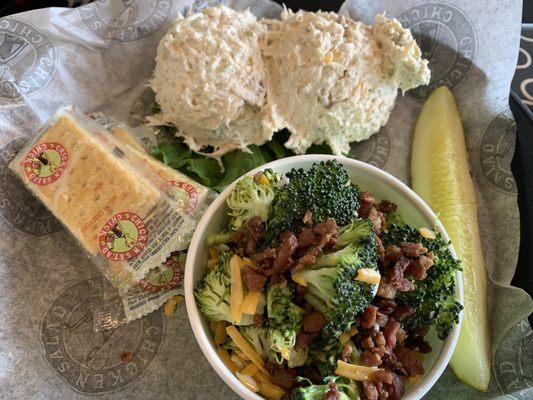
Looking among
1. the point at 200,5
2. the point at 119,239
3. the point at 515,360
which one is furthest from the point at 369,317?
the point at 200,5

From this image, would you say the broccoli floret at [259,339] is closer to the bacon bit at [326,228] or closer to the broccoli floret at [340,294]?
the broccoli floret at [340,294]

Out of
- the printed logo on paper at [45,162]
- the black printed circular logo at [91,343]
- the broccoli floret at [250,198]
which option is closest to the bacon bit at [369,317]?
the broccoli floret at [250,198]

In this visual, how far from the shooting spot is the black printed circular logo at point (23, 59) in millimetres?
1651

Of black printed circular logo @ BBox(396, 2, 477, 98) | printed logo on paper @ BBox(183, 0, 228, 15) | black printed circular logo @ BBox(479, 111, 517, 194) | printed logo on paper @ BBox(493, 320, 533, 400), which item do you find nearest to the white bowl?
printed logo on paper @ BBox(493, 320, 533, 400)

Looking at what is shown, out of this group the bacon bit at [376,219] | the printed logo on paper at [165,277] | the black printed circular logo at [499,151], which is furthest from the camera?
the black printed circular logo at [499,151]

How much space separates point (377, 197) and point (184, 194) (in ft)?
2.10

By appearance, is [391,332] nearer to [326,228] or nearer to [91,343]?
[326,228]

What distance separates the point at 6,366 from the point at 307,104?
1294 mm

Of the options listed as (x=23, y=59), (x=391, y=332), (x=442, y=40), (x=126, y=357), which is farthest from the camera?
(x=442, y=40)

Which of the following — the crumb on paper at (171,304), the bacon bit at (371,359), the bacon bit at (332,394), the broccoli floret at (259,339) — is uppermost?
the bacon bit at (371,359)

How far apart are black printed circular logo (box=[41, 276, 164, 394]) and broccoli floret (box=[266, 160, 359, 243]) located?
2.17 ft

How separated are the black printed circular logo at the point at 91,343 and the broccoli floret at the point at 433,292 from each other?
0.85 metres

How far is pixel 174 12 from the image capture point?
186 cm

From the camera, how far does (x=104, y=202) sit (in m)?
1.47
